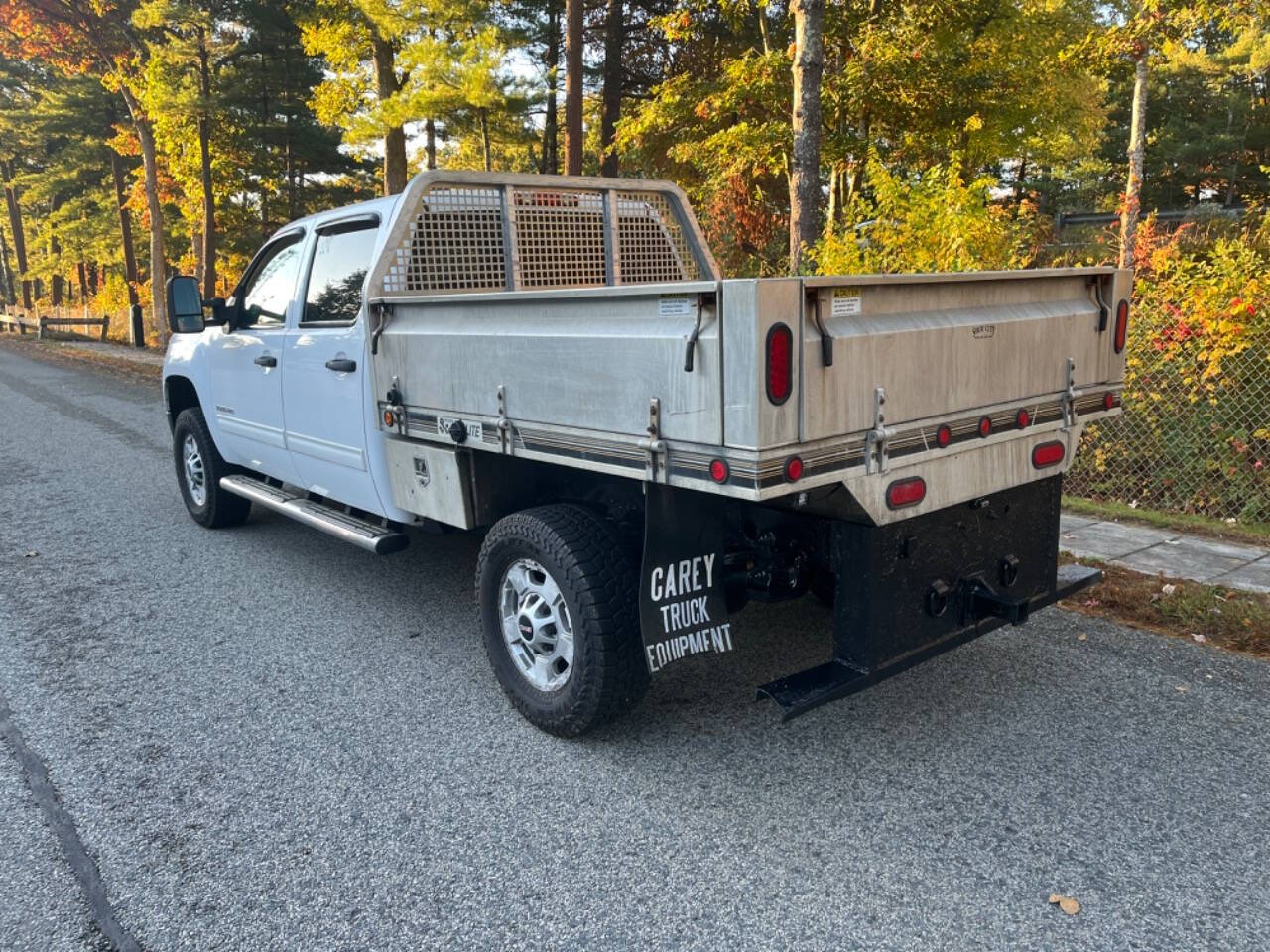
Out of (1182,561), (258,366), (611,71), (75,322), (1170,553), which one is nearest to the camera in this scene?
(1182,561)

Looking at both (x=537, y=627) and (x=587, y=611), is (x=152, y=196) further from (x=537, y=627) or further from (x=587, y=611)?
(x=587, y=611)

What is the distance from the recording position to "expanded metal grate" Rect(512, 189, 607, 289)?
5.04 m

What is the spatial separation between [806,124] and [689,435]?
24.2 feet

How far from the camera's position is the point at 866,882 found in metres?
2.74

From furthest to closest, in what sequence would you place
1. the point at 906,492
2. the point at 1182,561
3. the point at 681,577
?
the point at 1182,561, the point at 681,577, the point at 906,492

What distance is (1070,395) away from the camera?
12.4 feet

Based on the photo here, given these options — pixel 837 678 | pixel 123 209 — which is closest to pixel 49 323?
pixel 123 209

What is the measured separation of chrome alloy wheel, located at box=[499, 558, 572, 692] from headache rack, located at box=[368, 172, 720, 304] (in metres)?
1.37

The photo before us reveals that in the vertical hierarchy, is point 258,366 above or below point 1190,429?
above

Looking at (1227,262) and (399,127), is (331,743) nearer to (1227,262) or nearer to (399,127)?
(1227,262)

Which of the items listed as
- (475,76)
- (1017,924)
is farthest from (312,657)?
(475,76)

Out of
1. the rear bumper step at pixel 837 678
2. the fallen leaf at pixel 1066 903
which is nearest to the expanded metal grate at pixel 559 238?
the rear bumper step at pixel 837 678

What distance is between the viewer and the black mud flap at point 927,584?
10.6ft

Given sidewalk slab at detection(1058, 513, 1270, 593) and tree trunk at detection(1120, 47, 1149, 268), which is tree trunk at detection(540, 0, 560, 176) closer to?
tree trunk at detection(1120, 47, 1149, 268)
